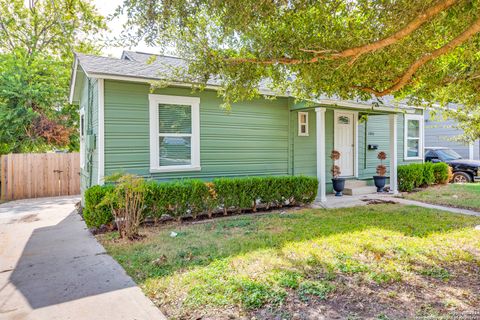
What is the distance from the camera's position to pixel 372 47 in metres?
3.91

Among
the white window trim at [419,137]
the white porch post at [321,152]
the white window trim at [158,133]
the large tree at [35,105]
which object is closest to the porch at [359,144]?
the white window trim at [419,137]

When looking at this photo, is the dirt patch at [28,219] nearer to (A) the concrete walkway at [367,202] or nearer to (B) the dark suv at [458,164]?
(A) the concrete walkway at [367,202]

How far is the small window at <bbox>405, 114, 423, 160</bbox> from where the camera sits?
12.8 m

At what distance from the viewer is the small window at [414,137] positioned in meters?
12.8

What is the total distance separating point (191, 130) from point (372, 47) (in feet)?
16.0

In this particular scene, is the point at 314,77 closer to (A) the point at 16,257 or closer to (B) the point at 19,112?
(A) the point at 16,257

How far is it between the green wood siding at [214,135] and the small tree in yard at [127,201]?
1479 mm

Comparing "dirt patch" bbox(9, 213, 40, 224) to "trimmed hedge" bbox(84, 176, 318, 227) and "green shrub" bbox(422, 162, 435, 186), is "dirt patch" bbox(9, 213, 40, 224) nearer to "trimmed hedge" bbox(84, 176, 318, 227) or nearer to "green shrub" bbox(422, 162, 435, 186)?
"trimmed hedge" bbox(84, 176, 318, 227)

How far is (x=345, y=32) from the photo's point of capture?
4.36 metres

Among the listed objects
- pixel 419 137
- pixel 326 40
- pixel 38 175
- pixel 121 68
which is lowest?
pixel 38 175

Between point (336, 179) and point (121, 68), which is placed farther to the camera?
point (336, 179)

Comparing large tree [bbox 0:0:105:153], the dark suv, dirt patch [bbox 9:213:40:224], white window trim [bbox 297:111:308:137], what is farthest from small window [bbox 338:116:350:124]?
large tree [bbox 0:0:105:153]

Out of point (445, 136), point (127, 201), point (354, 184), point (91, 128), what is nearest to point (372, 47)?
point (127, 201)

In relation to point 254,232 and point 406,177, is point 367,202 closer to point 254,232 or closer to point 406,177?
point 406,177
